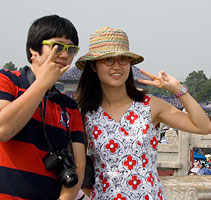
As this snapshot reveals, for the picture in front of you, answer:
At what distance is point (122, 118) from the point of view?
7.20 feet

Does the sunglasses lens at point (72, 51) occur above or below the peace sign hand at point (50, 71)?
above

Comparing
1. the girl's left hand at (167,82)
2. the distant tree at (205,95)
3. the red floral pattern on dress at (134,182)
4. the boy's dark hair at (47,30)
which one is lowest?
the distant tree at (205,95)

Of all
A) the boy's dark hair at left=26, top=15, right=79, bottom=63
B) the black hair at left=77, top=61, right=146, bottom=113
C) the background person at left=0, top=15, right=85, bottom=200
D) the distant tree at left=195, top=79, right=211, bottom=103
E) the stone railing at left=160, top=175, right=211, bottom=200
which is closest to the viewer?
the background person at left=0, top=15, right=85, bottom=200

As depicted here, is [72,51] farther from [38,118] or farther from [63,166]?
[63,166]

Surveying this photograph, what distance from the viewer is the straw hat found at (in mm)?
2180

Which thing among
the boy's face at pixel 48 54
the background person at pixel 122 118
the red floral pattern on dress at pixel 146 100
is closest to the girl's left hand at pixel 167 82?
the background person at pixel 122 118

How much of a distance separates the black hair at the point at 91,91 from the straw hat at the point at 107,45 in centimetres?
10

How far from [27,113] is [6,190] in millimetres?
373

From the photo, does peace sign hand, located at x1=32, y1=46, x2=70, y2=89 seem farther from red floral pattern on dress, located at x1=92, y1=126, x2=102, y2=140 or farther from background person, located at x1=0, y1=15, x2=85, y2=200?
red floral pattern on dress, located at x1=92, y1=126, x2=102, y2=140

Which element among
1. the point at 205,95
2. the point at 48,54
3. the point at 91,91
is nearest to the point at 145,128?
the point at 91,91

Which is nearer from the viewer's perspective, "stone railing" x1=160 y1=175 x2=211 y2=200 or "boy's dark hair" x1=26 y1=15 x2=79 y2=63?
"boy's dark hair" x1=26 y1=15 x2=79 y2=63

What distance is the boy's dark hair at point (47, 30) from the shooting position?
5.57ft

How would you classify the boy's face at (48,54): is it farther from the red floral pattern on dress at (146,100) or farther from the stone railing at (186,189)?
the stone railing at (186,189)

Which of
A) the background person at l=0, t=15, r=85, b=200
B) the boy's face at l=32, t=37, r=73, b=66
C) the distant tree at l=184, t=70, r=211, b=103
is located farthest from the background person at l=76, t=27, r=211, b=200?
the distant tree at l=184, t=70, r=211, b=103
